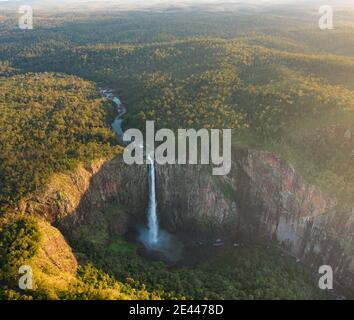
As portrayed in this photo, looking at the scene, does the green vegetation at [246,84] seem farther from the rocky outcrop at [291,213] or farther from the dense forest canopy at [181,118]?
the rocky outcrop at [291,213]

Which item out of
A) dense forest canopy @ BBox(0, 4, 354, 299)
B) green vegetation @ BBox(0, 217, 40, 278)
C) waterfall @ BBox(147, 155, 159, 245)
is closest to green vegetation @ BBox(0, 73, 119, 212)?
dense forest canopy @ BBox(0, 4, 354, 299)

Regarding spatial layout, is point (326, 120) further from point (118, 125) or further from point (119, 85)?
point (119, 85)

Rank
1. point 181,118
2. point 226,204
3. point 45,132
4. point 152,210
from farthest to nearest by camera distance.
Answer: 1. point 181,118
2. point 45,132
3. point 152,210
4. point 226,204

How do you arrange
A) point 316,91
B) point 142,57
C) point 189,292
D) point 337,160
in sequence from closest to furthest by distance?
1. point 189,292
2. point 337,160
3. point 316,91
4. point 142,57

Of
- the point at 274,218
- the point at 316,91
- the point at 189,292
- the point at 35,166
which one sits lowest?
the point at 189,292

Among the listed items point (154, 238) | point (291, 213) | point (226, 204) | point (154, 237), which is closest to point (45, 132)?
point (154, 237)

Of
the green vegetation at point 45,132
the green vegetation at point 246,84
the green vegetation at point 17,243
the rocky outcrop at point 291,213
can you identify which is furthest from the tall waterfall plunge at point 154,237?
the green vegetation at point 17,243

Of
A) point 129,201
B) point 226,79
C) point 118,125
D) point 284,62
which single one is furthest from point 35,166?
point 284,62

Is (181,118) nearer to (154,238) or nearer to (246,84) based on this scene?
(246,84)
